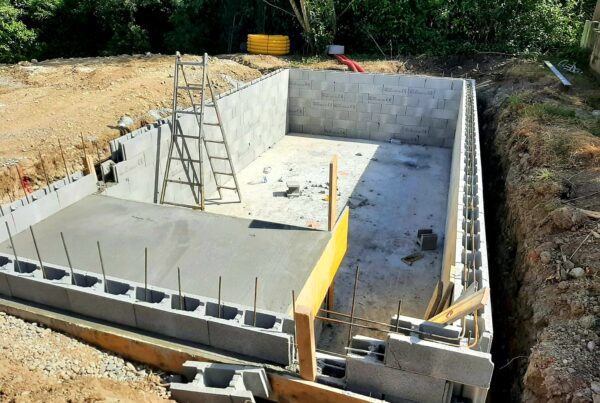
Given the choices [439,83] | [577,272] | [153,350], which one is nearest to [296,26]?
[439,83]

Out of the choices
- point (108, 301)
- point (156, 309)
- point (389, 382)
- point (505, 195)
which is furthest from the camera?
point (505, 195)

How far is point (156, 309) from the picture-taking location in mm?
4402

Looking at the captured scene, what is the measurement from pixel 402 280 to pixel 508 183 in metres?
2.34

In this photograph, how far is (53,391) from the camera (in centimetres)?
379

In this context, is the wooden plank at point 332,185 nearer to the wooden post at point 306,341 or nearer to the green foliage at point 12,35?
the wooden post at point 306,341

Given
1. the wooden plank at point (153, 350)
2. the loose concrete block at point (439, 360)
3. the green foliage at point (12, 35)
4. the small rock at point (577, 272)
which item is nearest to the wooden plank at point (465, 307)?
the loose concrete block at point (439, 360)

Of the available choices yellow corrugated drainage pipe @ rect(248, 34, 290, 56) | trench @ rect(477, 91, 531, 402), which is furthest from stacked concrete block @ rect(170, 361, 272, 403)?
yellow corrugated drainage pipe @ rect(248, 34, 290, 56)

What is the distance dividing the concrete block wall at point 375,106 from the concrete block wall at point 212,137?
25.9 inches

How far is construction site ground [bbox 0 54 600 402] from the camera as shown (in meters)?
4.05

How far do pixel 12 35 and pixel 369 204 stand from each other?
19045 mm

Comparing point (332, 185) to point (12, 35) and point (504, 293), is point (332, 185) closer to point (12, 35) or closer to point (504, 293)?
point (504, 293)

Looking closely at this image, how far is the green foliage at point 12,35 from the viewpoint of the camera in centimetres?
2022

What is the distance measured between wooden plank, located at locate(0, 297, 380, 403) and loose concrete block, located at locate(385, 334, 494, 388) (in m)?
0.49

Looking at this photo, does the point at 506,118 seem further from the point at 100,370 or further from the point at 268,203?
the point at 100,370
